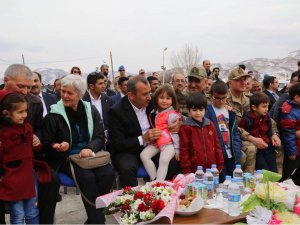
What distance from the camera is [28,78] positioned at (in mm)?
3020

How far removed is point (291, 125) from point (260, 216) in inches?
101

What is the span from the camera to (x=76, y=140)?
11.0 feet

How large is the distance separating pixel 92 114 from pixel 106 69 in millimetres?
5158

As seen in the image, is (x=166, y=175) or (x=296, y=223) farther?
(x=166, y=175)

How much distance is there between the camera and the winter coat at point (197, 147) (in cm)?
345

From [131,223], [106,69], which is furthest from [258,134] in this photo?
[106,69]

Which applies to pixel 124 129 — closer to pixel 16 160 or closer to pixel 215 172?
pixel 215 172

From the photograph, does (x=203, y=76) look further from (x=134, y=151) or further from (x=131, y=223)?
(x=131, y=223)

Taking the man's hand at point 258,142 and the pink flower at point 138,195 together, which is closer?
the pink flower at point 138,195

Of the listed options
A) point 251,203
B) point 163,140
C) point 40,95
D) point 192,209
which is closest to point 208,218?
point 192,209

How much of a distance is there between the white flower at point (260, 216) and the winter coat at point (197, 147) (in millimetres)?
1292

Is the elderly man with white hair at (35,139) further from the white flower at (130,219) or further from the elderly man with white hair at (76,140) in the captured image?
the white flower at (130,219)

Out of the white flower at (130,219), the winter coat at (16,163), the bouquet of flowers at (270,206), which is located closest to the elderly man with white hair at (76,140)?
the winter coat at (16,163)

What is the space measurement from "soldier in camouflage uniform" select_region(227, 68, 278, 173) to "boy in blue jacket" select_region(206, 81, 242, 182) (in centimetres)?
18
